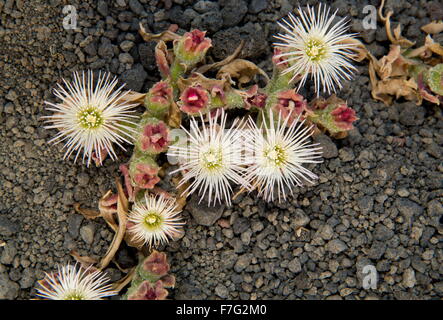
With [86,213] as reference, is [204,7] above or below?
above

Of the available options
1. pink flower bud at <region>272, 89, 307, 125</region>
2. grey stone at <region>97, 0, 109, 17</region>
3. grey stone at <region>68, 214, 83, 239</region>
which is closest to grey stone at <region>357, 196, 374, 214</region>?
pink flower bud at <region>272, 89, 307, 125</region>

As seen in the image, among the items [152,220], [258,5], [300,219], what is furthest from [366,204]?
[258,5]

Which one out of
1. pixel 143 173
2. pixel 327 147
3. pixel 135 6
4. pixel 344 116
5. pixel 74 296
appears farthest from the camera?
pixel 135 6

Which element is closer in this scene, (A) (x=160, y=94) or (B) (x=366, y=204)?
(A) (x=160, y=94)

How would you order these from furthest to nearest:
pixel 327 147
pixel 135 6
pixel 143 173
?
pixel 135 6 < pixel 327 147 < pixel 143 173

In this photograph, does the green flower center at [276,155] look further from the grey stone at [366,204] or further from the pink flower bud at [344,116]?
the grey stone at [366,204]

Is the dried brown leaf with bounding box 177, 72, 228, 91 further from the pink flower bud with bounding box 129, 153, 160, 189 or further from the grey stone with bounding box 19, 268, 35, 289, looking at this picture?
the grey stone with bounding box 19, 268, 35, 289

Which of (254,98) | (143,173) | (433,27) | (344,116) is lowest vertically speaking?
(143,173)

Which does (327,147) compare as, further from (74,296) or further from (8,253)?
(8,253)

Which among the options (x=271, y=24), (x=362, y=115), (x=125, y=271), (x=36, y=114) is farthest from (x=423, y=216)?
(x=36, y=114)
